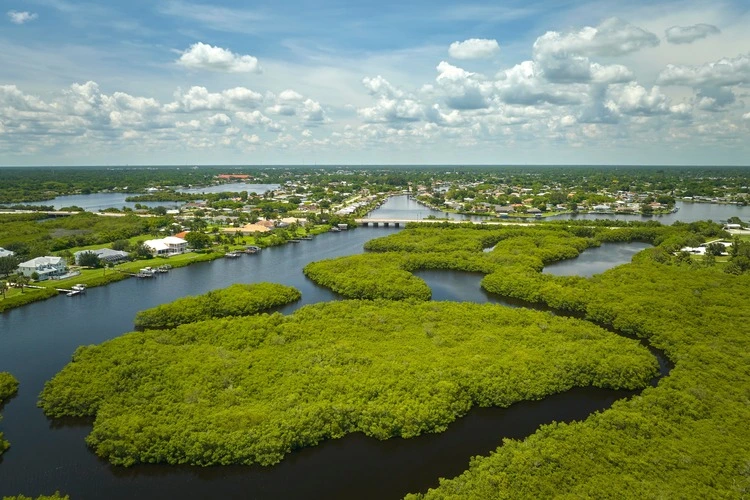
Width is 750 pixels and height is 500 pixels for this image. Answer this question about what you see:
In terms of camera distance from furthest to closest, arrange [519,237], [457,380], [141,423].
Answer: [519,237] → [457,380] → [141,423]

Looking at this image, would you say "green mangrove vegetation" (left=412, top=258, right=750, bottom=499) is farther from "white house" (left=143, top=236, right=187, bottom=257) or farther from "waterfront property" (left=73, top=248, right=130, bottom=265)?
"white house" (left=143, top=236, right=187, bottom=257)

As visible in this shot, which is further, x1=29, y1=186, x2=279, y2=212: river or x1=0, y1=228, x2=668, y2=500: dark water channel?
x1=29, y1=186, x2=279, y2=212: river

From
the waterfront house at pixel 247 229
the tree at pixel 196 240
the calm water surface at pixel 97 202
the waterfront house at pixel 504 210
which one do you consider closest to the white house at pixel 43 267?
the tree at pixel 196 240

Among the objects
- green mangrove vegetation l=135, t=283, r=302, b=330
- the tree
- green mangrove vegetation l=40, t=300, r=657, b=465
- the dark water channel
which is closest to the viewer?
the dark water channel

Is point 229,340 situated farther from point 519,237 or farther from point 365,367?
point 519,237

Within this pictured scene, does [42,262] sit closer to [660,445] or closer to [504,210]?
[660,445]

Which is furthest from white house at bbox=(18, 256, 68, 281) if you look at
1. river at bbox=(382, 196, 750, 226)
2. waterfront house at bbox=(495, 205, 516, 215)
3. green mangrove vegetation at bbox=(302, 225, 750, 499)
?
waterfront house at bbox=(495, 205, 516, 215)

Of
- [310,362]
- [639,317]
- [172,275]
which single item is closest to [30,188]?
[172,275]
